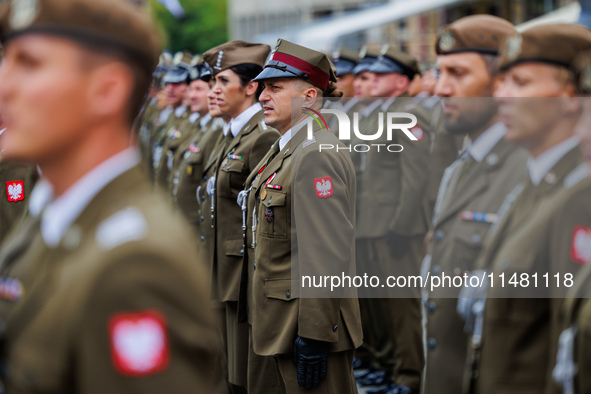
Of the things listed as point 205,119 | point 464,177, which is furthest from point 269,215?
point 205,119

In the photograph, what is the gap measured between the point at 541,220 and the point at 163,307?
4.33ft

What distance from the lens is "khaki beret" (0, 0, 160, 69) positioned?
156 cm

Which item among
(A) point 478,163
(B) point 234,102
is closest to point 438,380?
(A) point 478,163

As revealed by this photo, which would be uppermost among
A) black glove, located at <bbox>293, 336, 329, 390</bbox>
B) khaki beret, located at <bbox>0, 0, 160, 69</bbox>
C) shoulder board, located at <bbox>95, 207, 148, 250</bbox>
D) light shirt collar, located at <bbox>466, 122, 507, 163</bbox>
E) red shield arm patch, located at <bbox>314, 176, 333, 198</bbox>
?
khaki beret, located at <bbox>0, 0, 160, 69</bbox>

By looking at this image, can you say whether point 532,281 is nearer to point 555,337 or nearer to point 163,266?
point 555,337

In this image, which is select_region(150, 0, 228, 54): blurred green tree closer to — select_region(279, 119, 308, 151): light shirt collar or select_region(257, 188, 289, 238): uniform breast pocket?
select_region(279, 119, 308, 151): light shirt collar

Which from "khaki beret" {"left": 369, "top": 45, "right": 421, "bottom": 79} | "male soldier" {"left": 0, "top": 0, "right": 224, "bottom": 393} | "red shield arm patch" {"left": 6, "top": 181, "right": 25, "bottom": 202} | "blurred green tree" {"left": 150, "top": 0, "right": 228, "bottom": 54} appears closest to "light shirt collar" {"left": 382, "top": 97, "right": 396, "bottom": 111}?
"khaki beret" {"left": 369, "top": 45, "right": 421, "bottom": 79}

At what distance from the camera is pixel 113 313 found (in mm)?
1405

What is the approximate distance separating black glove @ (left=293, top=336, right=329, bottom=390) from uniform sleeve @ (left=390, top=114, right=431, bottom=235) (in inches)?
102

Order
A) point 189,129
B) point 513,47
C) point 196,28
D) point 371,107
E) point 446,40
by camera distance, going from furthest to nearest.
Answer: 1. point 196,28
2. point 189,129
3. point 371,107
4. point 446,40
5. point 513,47

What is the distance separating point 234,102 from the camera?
18.5 ft

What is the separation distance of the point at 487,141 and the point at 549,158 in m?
0.76

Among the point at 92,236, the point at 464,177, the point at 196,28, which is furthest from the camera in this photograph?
the point at 196,28

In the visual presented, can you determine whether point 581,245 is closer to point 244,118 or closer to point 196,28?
point 244,118
